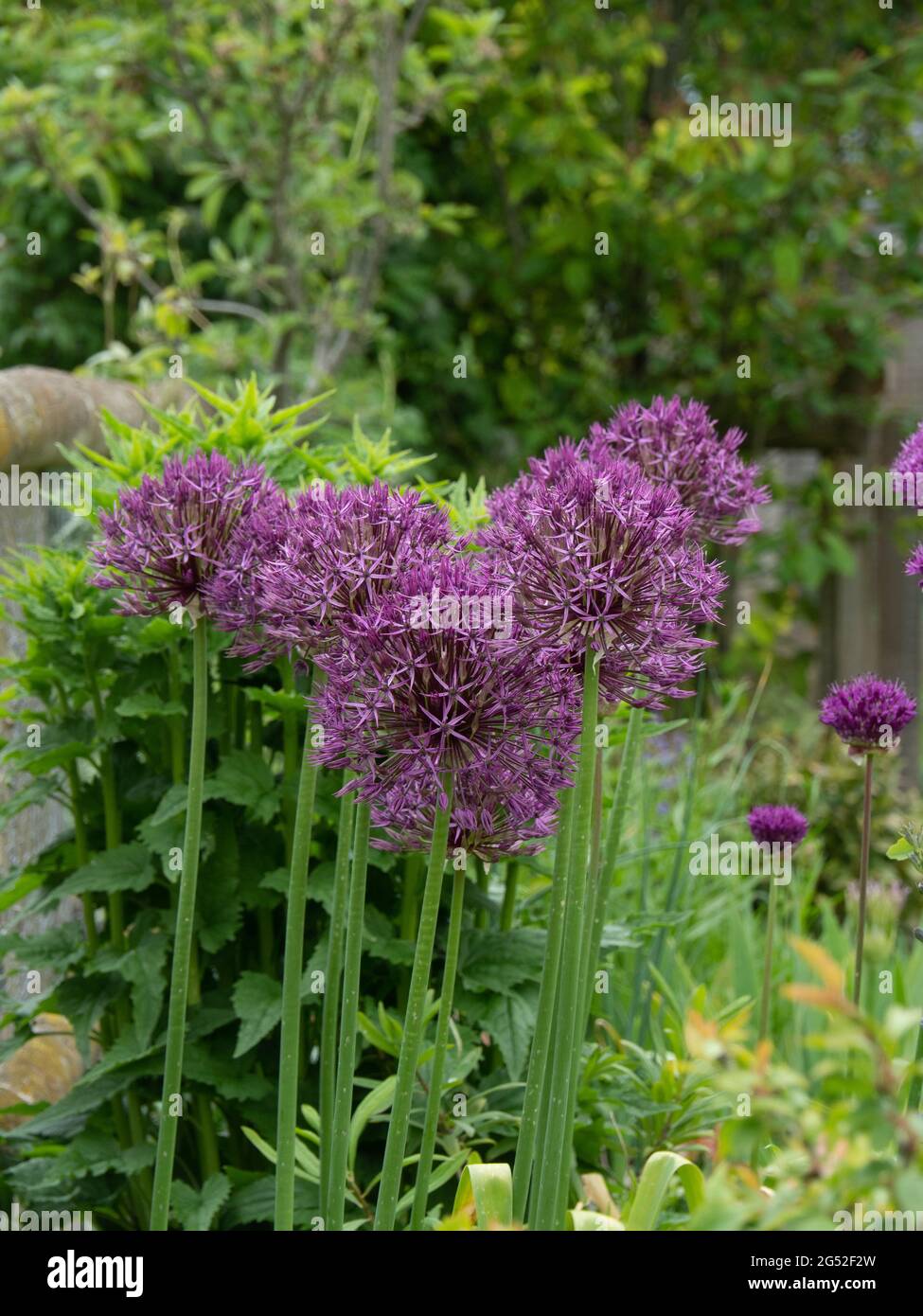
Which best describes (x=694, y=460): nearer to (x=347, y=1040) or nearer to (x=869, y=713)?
(x=869, y=713)

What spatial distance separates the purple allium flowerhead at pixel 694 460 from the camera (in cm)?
174

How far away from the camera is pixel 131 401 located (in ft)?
11.8

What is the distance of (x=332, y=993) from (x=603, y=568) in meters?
0.67

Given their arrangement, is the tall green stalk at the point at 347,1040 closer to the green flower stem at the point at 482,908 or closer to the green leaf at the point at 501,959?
the green leaf at the point at 501,959

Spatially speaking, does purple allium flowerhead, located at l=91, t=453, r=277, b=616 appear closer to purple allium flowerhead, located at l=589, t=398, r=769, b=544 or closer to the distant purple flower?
purple allium flowerhead, located at l=589, t=398, r=769, b=544

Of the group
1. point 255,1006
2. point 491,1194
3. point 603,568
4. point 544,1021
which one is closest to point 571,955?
point 544,1021

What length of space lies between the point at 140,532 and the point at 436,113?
5362 millimetres

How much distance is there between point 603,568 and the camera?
1.22m

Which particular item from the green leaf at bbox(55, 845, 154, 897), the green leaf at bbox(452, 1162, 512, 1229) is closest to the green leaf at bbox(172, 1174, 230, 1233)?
the green leaf at bbox(55, 845, 154, 897)

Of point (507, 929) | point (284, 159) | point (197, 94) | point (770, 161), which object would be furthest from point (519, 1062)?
point (770, 161)

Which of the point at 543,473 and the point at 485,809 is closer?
the point at 485,809

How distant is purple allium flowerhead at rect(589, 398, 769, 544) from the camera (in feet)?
5.71

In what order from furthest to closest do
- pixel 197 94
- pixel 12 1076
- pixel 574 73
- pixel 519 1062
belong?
pixel 574 73, pixel 197 94, pixel 12 1076, pixel 519 1062

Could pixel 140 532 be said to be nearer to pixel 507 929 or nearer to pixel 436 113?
pixel 507 929
